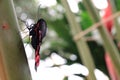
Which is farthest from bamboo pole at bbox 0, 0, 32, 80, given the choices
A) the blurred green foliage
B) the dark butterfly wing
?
the blurred green foliage

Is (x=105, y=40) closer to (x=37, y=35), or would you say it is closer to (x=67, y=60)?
(x=37, y=35)

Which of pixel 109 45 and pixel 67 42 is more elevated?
pixel 109 45

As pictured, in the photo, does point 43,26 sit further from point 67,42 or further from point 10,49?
point 67,42

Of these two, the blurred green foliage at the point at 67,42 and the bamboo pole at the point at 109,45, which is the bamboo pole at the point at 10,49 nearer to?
the bamboo pole at the point at 109,45

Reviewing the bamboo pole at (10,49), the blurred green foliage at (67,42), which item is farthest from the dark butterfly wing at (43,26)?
the blurred green foliage at (67,42)

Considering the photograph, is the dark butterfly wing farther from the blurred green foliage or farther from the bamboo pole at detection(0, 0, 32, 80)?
the blurred green foliage

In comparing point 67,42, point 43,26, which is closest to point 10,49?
point 43,26

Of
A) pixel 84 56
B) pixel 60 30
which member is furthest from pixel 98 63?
pixel 84 56

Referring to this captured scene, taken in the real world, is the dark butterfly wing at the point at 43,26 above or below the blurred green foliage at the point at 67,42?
above
